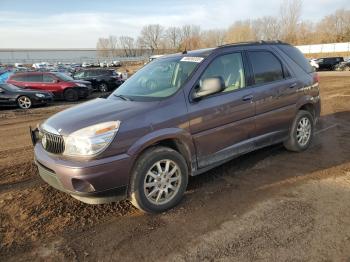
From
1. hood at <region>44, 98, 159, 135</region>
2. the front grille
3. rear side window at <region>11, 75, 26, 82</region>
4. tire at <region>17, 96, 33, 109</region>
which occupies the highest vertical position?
hood at <region>44, 98, 159, 135</region>

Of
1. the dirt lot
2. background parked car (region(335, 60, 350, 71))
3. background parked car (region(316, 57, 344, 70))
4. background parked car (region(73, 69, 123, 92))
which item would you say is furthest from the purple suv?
background parked car (region(316, 57, 344, 70))

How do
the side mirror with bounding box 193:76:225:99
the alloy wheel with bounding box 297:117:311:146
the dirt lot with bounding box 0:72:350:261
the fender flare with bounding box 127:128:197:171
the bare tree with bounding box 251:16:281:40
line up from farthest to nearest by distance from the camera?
1. the bare tree with bounding box 251:16:281:40
2. the alloy wheel with bounding box 297:117:311:146
3. the side mirror with bounding box 193:76:225:99
4. the fender flare with bounding box 127:128:197:171
5. the dirt lot with bounding box 0:72:350:261

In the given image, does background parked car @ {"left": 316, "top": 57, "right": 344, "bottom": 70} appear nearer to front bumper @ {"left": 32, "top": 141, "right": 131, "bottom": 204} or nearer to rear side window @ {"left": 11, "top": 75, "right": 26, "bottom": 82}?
rear side window @ {"left": 11, "top": 75, "right": 26, "bottom": 82}

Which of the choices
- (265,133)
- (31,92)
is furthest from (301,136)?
(31,92)

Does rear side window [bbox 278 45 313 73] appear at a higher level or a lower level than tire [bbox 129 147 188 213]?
higher

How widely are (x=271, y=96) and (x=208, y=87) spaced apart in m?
1.39

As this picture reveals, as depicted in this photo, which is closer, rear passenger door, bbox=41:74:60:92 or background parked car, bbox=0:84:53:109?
background parked car, bbox=0:84:53:109

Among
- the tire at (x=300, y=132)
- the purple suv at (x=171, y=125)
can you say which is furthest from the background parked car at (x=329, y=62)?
the purple suv at (x=171, y=125)

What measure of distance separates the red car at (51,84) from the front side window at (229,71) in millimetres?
14428

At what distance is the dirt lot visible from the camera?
11.0 ft

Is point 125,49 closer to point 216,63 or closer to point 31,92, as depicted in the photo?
point 31,92

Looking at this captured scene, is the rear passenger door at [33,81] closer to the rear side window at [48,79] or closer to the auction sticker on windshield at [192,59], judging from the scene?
the rear side window at [48,79]

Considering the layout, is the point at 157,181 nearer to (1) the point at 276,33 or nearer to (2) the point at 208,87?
(2) the point at 208,87

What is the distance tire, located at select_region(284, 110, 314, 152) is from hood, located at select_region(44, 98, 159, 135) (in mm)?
2829
